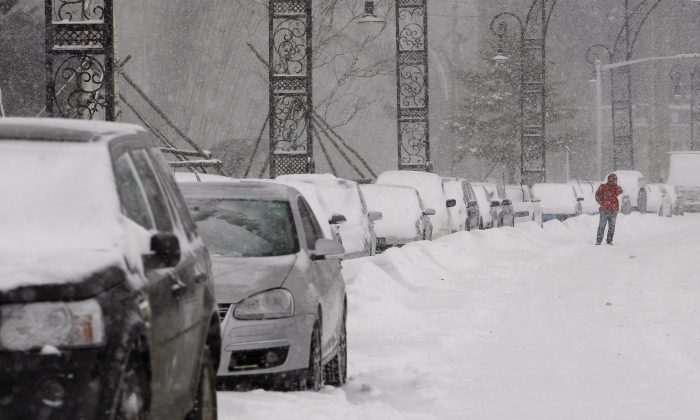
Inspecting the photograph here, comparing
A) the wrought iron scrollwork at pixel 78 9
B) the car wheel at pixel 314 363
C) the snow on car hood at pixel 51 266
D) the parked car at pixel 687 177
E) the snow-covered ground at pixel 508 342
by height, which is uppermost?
the wrought iron scrollwork at pixel 78 9

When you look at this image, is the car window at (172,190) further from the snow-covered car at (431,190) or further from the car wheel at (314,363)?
the snow-covered car at (431,190)

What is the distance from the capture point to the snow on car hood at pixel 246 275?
28.9ft

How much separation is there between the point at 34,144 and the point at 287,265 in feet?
14.0

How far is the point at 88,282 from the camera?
14.1 feet

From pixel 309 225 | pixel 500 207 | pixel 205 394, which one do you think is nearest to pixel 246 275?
pixel 309 225

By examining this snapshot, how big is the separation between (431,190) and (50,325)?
2524cm

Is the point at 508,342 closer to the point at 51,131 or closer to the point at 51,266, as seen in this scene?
the point at 51,131

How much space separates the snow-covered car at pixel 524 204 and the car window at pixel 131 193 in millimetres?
39283

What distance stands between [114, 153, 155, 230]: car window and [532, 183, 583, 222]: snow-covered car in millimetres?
44269

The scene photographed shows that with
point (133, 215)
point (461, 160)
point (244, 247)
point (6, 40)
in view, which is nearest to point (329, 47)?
point (461, 160)

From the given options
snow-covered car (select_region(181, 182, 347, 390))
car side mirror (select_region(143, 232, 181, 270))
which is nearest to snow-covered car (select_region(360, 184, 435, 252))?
snow-covered car (select_region(181, 182, 347, 390))

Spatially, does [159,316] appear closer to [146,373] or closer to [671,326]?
[146,373]

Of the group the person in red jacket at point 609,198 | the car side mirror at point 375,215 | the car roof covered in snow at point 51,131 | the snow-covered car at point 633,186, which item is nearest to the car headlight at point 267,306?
the car roof covered in snow at point 51,131

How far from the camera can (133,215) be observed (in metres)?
5.15
